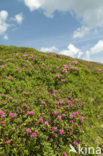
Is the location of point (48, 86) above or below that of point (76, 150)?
above

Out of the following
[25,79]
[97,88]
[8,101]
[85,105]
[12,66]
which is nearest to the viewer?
[8,101]

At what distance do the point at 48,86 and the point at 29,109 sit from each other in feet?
11.7

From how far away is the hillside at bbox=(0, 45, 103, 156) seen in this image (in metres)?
5.55

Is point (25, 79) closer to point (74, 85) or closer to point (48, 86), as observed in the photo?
point (48, 86)

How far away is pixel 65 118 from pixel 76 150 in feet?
5.56

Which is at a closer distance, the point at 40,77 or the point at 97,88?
the point at 40,77

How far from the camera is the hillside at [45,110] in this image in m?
5.55

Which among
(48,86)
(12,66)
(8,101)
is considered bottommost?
(8,101)

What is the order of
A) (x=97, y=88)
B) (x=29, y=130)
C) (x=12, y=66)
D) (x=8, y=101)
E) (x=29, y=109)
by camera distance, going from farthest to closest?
(x=97, y=88)
(x=12, y=66)
(x=8, y=101)
(x=29, y=109)
(x=29, y=130)

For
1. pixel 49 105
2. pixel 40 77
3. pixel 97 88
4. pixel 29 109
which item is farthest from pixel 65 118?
pixel 97 88

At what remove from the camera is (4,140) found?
524cm

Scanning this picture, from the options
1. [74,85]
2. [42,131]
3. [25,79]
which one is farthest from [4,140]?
[74,85]

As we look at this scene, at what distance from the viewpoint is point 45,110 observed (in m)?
7.37

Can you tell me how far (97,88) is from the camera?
12.4m
